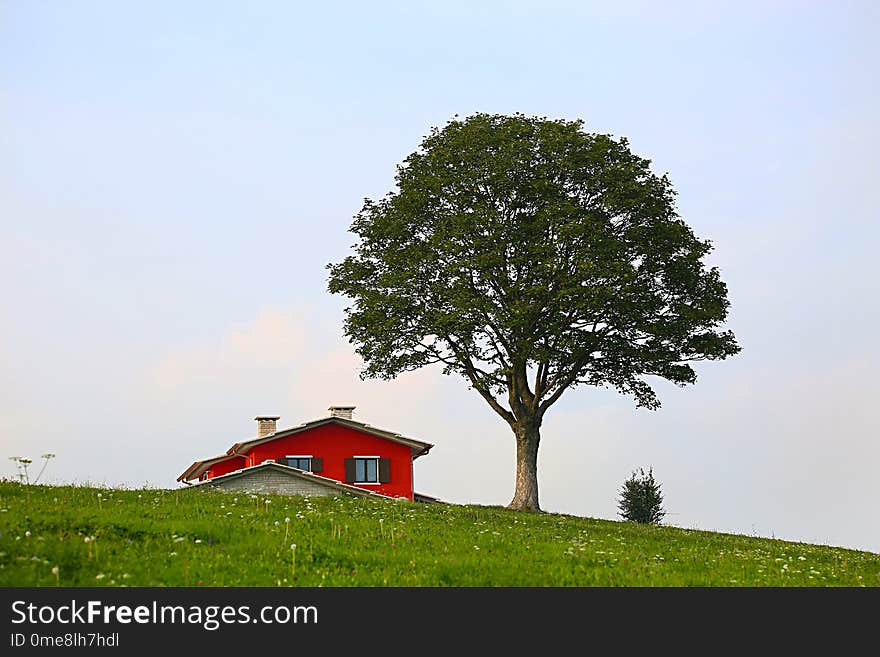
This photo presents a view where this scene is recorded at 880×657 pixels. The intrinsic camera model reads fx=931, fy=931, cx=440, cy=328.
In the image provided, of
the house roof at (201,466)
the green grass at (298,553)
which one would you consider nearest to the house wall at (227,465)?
the house roof at (201,466)

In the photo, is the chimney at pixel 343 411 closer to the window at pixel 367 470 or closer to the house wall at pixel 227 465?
the window at pixel 367 470

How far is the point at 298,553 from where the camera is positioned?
1708cm

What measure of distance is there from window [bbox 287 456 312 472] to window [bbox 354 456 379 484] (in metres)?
2.69

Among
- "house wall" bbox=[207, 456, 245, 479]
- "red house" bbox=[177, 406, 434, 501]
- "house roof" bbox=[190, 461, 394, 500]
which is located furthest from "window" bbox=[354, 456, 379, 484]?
"house roof" bbox=[190, 461, 394, 500]

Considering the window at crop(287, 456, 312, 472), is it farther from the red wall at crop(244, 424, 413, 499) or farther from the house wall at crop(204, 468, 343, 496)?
the house wall at crop(204, 468, 343, 496)

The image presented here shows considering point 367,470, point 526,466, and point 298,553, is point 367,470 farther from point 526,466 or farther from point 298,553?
point 298,553

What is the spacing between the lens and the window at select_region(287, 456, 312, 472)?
54062 millimetres

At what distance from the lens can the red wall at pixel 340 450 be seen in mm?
54256

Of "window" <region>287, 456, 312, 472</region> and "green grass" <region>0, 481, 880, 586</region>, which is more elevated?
"window" <region>287, 456, 312, 472</region>

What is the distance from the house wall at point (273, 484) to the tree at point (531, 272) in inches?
293

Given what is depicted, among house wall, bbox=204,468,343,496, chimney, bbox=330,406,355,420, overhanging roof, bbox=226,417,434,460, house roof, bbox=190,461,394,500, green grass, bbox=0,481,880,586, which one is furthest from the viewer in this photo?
chimney, bbox=330,406,355,420

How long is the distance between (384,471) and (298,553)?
125 ft

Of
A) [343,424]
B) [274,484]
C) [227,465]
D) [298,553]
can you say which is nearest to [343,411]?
[343,424]
